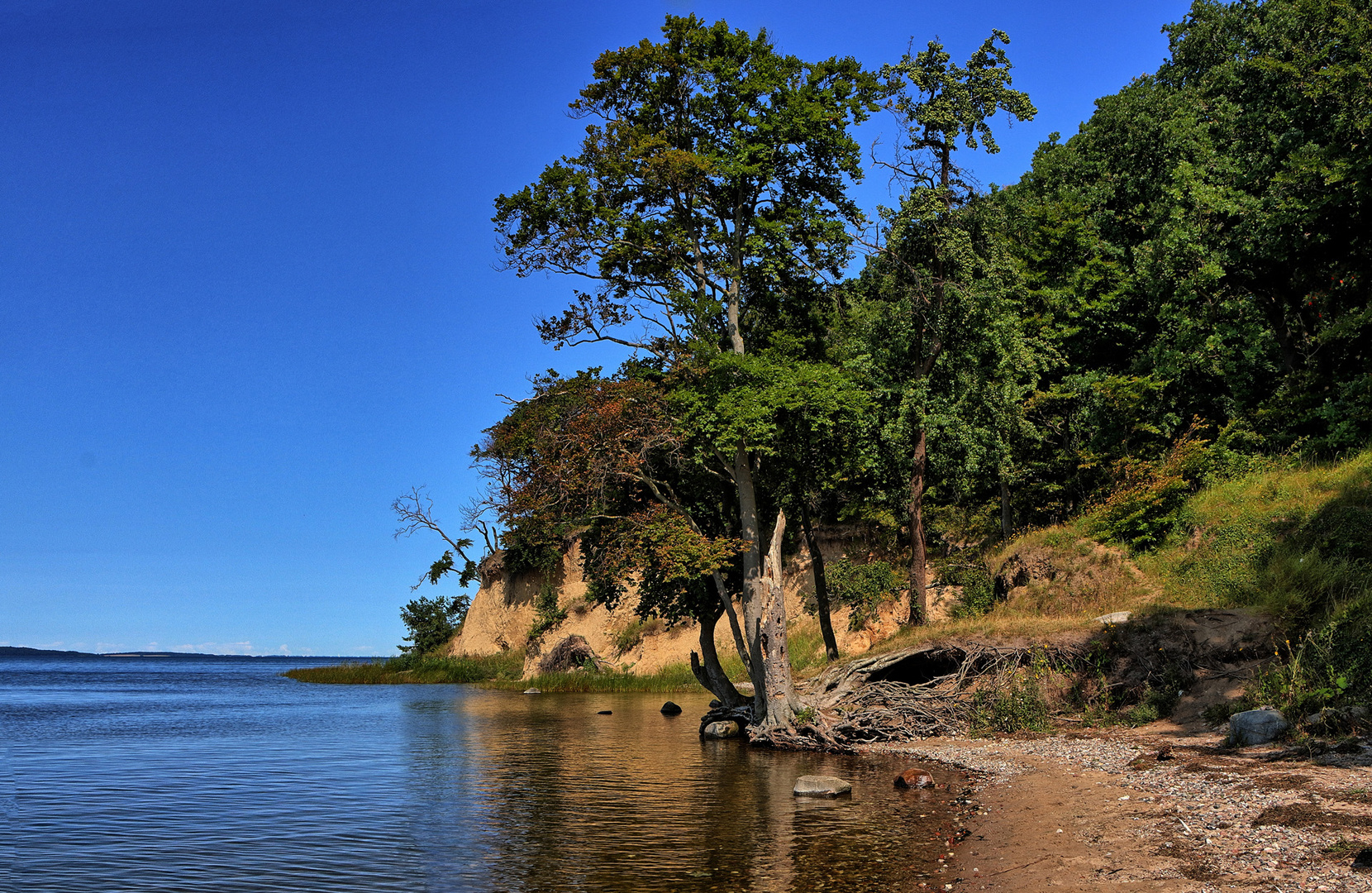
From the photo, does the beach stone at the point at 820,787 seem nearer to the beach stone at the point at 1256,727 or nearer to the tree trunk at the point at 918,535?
the beach stone at the point at 1256,727

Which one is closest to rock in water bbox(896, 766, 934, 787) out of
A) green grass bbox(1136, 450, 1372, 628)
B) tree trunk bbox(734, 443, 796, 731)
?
tree trunk bbox(734, 443, 796, 731)

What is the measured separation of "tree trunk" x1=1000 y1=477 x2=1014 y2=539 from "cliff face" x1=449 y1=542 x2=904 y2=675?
5.70 m

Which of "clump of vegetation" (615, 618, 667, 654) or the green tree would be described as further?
"clump of vegetation" (615, 618, 667, 654)

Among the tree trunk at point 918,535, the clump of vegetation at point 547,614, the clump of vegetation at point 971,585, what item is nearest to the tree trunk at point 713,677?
the tree trunk at point 918,535

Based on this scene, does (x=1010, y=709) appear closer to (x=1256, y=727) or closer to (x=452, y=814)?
(x=1256, y=727)

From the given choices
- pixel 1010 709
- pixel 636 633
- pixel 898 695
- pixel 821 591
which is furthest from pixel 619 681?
pixel 1010 709

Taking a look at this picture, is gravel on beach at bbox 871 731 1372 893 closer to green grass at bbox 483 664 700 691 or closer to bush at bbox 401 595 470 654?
green grass at bbox 483 664 700 691

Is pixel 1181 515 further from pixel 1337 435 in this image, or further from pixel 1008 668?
pixel 1008 668

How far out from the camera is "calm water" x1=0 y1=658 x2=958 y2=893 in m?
11.7

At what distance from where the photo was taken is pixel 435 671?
64875 millimetres

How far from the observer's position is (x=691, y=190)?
25422mm

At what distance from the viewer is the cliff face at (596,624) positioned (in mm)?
45719

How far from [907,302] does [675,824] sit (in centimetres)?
2060

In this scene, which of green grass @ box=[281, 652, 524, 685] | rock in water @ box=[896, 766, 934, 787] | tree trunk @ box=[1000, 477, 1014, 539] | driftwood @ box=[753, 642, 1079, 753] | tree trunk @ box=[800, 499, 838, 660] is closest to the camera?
rock in water @ box=[896, 766, 934, 787]
